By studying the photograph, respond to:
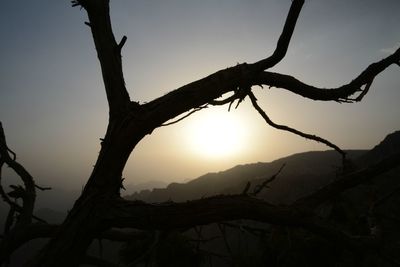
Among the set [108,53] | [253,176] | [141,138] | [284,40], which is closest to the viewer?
[284,40]

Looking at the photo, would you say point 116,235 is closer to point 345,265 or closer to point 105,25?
point 105,25

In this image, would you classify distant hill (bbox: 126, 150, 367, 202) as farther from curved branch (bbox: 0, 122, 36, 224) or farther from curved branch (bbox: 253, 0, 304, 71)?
curved branch (bbox: 253, 0, 304, 71)

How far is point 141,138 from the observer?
9.13ft

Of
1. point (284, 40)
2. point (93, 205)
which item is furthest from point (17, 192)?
point (284, 40)

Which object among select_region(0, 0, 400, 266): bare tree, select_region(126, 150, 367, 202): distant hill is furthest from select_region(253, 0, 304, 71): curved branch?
select_region(126, 150, 367, 202): distant hill

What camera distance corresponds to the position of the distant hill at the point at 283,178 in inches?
2195

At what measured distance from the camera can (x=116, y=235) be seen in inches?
187

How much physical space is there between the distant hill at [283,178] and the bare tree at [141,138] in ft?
170

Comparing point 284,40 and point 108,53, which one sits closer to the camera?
point 284,40

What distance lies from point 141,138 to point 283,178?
2488 inches

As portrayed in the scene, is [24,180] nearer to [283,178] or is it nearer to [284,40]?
[284,40]

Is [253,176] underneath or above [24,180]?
above

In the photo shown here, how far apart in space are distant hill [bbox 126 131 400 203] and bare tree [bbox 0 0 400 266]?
51955mm

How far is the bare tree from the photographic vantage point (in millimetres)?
2566
